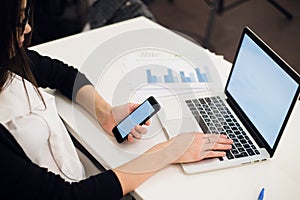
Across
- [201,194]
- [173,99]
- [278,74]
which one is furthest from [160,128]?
[278,74]

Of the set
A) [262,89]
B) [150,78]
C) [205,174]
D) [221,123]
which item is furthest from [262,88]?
[150,78]

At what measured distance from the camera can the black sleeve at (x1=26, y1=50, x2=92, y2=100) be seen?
1.28 metres

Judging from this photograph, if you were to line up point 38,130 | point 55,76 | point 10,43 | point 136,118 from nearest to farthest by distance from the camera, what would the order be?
1. point 10,43
2. point 38,130
3. point 136,118
4. point 55,76

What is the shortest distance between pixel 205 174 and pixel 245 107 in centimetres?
25

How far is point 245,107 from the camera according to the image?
119 centimetres

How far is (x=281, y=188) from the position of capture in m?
1.04

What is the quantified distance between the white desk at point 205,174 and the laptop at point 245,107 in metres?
0.03

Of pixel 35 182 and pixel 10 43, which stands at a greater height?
pixel 10 43

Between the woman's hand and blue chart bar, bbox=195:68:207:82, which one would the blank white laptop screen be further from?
the woman's hand

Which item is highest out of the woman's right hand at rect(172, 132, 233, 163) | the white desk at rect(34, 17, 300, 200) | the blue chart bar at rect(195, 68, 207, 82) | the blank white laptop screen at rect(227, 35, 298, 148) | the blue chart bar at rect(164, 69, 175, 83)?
the blank white laptop screen at rect(227, 35, 298, 148)

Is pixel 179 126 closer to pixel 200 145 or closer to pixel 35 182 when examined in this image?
pixel 200 145

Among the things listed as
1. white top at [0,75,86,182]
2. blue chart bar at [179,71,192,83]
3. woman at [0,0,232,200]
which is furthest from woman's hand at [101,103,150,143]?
blue chart bar at [179,71,192,83]

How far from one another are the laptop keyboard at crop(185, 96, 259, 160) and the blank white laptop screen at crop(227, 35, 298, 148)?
45 millimetres

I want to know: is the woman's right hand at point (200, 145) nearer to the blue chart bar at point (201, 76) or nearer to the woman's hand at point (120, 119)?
the woman's hand at point (120, 119)
